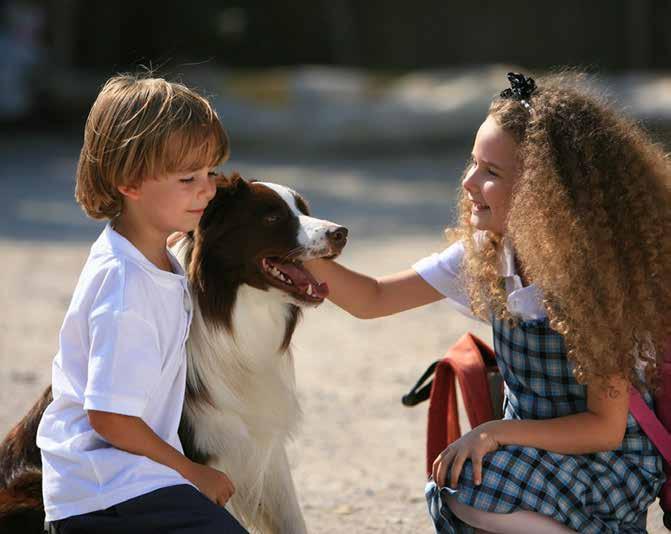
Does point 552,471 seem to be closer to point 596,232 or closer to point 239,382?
point 596,232

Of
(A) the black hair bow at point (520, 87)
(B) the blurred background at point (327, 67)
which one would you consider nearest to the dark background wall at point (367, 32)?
(B) the blurred background at point (327, 67)

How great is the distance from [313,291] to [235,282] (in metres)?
0.22

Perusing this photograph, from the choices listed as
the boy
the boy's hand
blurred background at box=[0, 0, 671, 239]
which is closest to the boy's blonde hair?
the boy

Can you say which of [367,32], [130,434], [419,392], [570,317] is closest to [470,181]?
[570,317]

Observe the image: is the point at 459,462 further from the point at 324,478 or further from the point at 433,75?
the point at 433,75

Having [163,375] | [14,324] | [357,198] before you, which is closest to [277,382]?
[163,375]

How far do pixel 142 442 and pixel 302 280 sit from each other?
0.76 metres

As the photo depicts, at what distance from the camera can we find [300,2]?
14648 millimetres

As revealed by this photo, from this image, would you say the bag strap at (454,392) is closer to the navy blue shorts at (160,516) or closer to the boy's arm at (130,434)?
the navy blue shorts at (160,516)

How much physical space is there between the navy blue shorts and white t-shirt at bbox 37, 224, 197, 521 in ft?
0.07

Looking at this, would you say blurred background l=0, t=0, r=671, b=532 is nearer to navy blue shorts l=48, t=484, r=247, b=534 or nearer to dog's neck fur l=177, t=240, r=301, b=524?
dog's neck fur l=177, t=240, r=301, b=524

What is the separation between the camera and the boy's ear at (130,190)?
8.90ft

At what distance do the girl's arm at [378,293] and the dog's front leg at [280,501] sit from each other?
0.50 meters

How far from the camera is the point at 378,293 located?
11.3 ft
